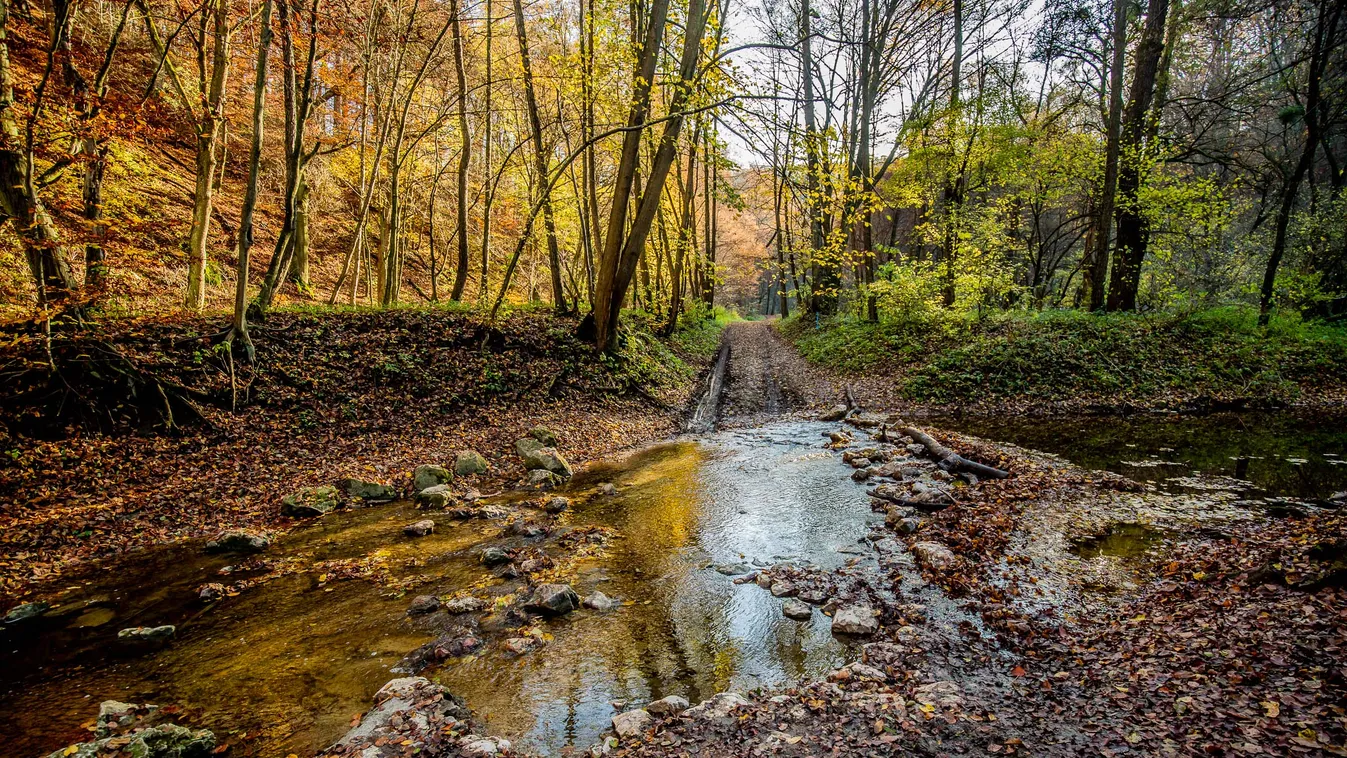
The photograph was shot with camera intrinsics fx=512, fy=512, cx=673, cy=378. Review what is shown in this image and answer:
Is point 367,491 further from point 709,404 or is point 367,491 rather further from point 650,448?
point 709,404

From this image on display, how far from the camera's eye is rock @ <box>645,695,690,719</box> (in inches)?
131

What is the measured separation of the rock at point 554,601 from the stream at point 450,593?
0.37ft

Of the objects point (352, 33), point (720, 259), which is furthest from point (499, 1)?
point (720, 259)

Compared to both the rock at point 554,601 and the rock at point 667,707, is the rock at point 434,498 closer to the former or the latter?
the rock at point 554,601

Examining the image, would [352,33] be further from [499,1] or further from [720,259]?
[720,259]

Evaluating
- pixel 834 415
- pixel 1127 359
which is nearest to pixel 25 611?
pixel 834 415

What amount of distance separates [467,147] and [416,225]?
1321 centimetres

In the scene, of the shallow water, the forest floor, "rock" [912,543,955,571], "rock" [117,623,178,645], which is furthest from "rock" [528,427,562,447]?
"rock" [912,543,955,571]

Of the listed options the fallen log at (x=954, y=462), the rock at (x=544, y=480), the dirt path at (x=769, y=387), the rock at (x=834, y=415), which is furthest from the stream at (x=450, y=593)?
the dirt path at (x=769, y=387)

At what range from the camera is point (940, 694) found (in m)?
3.26

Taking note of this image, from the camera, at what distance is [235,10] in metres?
11.6

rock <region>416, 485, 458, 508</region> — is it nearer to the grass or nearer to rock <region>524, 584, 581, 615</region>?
rock <region>524, 584, 581, 615</region>

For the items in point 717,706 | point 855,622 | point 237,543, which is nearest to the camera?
point 717,706

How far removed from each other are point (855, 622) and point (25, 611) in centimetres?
735
